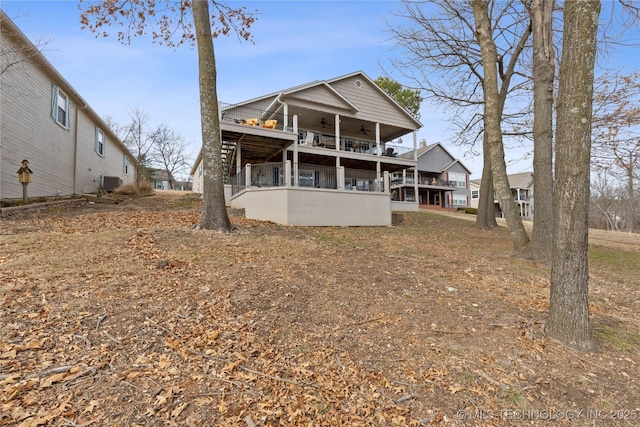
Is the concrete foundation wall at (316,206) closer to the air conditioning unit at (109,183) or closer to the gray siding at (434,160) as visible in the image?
the air conditioning unit at (109,183)

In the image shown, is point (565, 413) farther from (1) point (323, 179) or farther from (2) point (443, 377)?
(1) point (323, 179)

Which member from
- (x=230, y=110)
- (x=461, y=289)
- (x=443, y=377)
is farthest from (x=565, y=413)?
(x=230, y=110)

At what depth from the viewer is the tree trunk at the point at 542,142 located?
623 cm

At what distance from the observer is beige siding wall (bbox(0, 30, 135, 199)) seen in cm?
869

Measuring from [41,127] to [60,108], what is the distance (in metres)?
2.04

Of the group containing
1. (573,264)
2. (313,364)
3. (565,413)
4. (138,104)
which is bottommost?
(565,413)

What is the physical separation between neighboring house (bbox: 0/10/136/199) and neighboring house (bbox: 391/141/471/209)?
22336 mm

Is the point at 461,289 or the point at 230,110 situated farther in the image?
the point at 230,110

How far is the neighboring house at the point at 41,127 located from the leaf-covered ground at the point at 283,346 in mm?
5862

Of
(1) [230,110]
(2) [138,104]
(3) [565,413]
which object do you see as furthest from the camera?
(2) [138,104]

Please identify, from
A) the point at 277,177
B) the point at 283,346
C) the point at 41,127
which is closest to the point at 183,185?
the point at 41,127

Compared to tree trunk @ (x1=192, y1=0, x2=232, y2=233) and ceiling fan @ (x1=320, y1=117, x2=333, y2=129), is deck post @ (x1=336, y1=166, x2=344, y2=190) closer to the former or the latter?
tree trunk @ (x1=192, y1=0, x2=232, y2=233)

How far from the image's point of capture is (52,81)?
11.3m

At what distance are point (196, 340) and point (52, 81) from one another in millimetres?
13711
